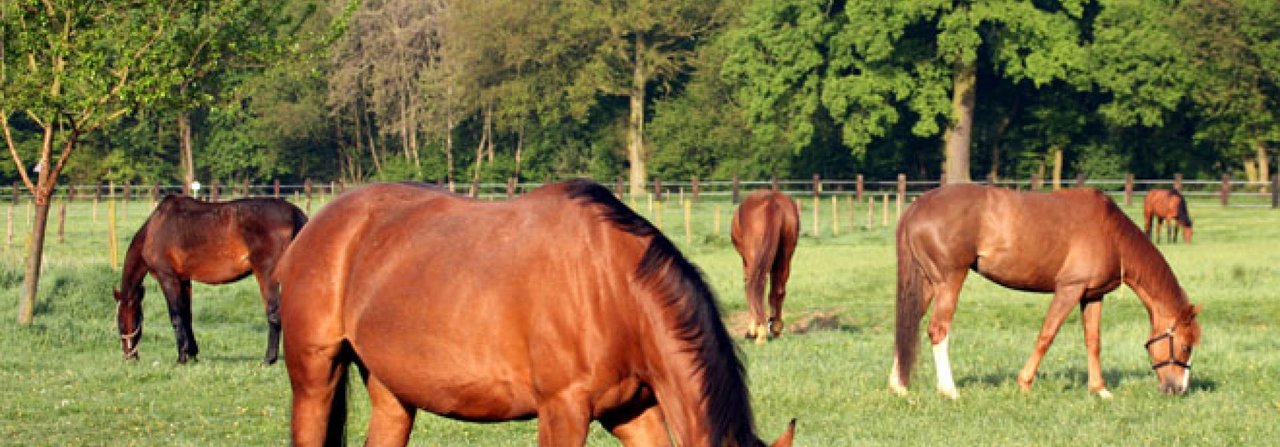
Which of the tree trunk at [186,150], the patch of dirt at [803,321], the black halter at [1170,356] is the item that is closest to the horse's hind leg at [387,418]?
the black halter at [1170,356]

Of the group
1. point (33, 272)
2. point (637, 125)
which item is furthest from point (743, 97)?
point (33, 272)

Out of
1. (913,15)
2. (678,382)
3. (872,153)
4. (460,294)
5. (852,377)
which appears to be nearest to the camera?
(678,382)

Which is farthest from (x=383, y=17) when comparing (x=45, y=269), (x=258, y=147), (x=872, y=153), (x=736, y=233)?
(x=736, y=233)

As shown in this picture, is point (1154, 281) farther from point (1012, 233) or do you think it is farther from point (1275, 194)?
point (1275, 194)

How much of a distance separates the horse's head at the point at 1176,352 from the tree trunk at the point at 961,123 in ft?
133

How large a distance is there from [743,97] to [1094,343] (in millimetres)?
46525

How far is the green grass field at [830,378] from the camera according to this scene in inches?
441

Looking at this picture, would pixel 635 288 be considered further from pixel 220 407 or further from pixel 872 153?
pixel 872 153

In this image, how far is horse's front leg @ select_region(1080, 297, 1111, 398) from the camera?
12945 mm

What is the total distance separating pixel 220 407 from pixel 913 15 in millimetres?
40880

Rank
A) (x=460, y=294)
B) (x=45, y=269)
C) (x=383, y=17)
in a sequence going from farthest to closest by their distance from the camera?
(x=383, y=17), (x=45, y=269), (x=460, y=294)

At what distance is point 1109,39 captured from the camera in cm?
5297

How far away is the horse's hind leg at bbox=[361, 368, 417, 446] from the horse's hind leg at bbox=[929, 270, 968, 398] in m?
6.39

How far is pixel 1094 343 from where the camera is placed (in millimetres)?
13289
